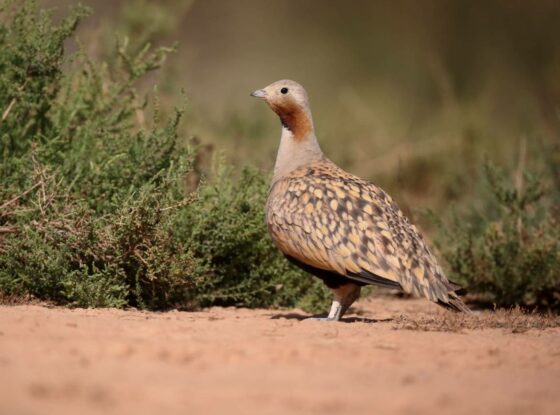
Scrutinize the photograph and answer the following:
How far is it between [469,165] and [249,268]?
16.6 ft

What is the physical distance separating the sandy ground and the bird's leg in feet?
1.21

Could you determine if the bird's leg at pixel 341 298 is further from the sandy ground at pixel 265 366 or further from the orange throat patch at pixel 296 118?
the orange throat patch at pixel 296 118

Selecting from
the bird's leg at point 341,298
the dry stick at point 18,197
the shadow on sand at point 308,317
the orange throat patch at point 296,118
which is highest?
the orange throat patch at point 296,118

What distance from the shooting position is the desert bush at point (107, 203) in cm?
656

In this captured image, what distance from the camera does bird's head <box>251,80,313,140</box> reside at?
7238mm

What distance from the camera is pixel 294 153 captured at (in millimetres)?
7176

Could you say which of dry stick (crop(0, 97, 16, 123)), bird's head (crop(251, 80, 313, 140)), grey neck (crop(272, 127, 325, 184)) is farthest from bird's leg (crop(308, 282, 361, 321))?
dry stick (crop(0, 97, 16, 123))

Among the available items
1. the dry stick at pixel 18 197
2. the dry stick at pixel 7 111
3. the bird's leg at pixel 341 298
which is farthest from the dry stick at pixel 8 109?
the bird's leg at pixel 341 298

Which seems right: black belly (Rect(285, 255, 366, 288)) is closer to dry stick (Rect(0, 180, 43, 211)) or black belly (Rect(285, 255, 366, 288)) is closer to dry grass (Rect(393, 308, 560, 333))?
dry grass (Rect(393, 308, 560, 333))

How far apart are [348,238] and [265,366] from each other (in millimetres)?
1951

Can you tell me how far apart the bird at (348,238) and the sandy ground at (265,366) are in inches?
12.0

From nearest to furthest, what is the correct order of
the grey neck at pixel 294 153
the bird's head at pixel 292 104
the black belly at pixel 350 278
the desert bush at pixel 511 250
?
the black belly at pixel 350 278 → the grey neck at pixel 294 153 → the bird's head at pixel 292 104 → the desert bush at pixel 511 250

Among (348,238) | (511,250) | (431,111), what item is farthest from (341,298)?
(431,111)

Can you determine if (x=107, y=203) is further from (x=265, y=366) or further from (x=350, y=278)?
(x=265, y=366)
